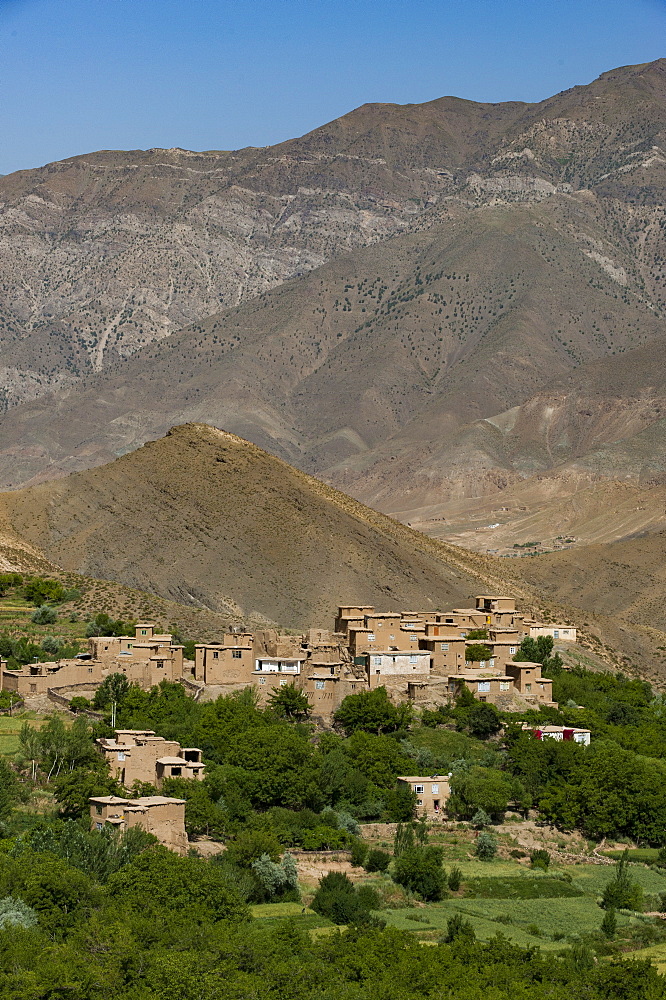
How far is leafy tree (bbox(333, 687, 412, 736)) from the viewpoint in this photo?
6238 cm

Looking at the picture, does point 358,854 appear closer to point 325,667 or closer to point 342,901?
point 342,901

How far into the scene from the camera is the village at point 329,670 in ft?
202

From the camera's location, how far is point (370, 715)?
62500 mm

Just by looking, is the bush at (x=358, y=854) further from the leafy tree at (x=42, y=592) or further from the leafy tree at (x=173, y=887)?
the leafy tree at (x=42, y=592)

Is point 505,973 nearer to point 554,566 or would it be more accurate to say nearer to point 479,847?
point 479,847

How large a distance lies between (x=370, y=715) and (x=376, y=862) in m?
12.9

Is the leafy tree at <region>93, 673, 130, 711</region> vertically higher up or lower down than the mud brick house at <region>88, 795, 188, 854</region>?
higher up

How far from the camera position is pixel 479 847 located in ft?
176

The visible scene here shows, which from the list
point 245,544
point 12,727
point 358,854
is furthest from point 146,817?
point 245,544

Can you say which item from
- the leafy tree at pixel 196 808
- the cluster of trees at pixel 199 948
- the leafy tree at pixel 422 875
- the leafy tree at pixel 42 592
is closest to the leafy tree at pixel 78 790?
the leafy tree at pixel 196 808

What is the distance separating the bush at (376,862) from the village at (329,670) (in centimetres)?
628

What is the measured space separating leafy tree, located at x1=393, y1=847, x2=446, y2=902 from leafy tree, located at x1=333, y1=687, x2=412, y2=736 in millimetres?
12688

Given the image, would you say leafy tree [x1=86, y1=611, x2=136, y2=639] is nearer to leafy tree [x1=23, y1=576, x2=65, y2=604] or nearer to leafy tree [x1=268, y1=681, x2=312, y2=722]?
leafy tree [x1=23, y1=576, x2=65, y2=604]

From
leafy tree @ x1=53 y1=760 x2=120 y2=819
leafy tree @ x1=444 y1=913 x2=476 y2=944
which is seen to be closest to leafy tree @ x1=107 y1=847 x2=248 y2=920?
leafy tree @ x1=53 y1=760 x2=120 y2=819
